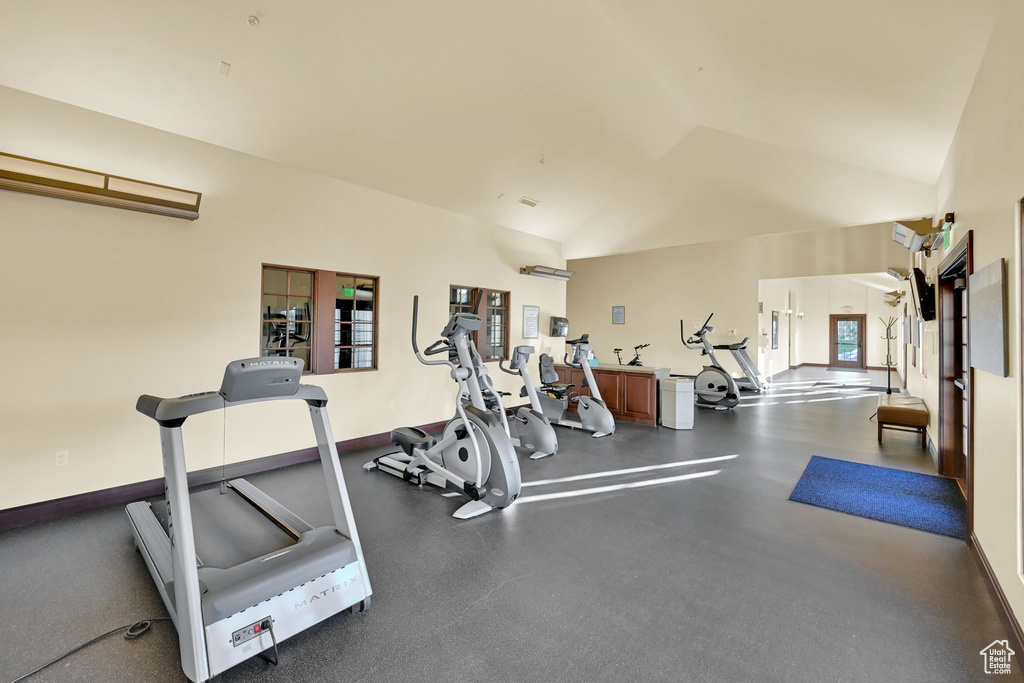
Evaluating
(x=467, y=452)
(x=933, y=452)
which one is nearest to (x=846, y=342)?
(x=933, y=452)

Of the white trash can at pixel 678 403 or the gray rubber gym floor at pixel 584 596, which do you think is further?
the white trash can at pixel 678 403

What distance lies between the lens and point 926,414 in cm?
504

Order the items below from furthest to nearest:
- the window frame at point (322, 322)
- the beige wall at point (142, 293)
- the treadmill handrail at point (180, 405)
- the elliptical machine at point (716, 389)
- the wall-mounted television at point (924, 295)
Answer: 1. the elliptical machine at point (716, 389)
2. the window frame at point (322, 322)
3. the wall-mounted television at point (924, 295)
4. the beige wall at point (142, 293)
5. the treadmill handrail at point (180, 405)

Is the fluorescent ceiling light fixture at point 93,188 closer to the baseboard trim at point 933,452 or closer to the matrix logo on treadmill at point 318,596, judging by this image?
the matrix logo on treadmill at point 318,596

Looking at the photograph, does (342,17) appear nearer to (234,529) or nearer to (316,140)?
(316,140)

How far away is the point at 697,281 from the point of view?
10.8 m

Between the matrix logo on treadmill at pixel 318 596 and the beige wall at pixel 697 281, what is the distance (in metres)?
10.2

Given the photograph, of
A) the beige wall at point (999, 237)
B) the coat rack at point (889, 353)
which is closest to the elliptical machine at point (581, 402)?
the beige wall at point (999, 237)

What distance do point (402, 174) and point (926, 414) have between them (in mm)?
6807

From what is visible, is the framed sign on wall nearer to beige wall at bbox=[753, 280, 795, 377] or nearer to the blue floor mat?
the blue floor mat

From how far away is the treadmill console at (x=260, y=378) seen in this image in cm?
194

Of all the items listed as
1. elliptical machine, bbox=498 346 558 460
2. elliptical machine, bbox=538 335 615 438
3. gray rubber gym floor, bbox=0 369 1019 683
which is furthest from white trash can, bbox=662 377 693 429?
gray rubber gym floor, bbox=0 369 1019 683

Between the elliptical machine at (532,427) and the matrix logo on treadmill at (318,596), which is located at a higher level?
the elliptical machine at (532,427)

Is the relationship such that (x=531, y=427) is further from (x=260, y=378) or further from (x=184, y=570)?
(x=184, y=570)
